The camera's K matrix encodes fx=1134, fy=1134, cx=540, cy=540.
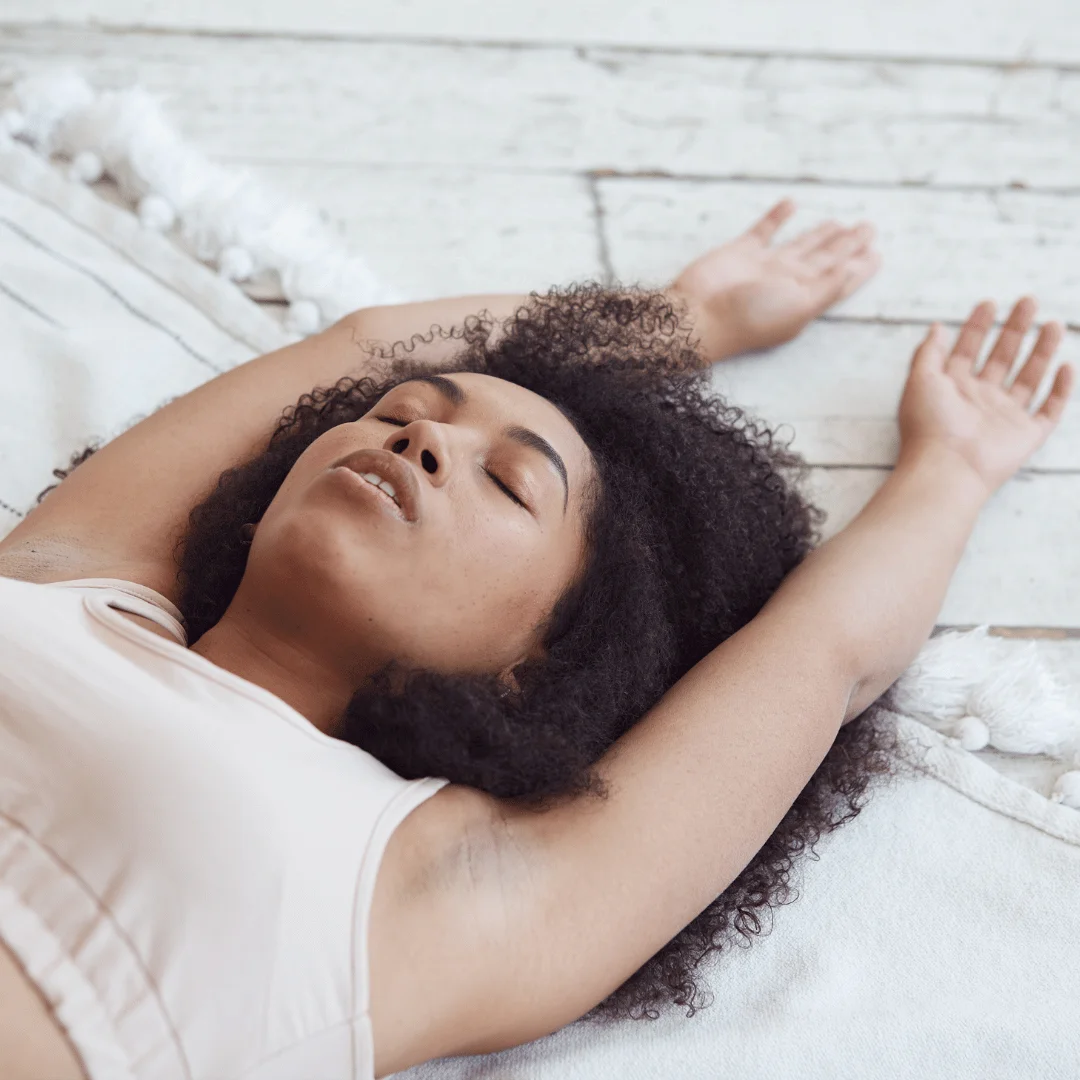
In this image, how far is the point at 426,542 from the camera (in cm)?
103

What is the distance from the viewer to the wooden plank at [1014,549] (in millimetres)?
1465

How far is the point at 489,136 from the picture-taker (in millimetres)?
1808

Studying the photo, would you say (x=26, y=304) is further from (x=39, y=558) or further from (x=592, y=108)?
(x=592, y=108)

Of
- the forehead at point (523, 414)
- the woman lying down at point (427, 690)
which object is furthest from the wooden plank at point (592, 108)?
the forehead at point (523, 414)

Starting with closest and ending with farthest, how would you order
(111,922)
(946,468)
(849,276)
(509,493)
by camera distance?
(111,922), (509,493), (946,468), (849,276)

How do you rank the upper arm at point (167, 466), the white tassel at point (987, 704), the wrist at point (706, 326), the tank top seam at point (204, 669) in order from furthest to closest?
the wrist at point (706, 326) → the white tassel at point (987, 704) → the upper arm at point (167, 466) → the tank top seam at point (204, 669)

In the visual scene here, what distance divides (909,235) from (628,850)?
1196 mm

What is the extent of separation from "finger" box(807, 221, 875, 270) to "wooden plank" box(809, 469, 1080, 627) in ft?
1.11

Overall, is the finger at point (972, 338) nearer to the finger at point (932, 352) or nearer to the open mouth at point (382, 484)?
the finger at point (932, 352)

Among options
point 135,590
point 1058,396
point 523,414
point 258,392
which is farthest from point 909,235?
point 135,590

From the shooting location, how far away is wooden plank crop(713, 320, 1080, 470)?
61.8 inches

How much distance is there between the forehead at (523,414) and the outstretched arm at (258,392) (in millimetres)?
256

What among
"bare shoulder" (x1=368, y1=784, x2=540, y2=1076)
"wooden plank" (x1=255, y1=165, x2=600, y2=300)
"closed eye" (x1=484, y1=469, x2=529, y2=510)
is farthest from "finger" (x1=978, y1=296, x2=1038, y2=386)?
"bare shoulder" (x1=368, y1=784, x2=540, y2=1076)

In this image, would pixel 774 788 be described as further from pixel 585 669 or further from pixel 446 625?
pixel 446 625
